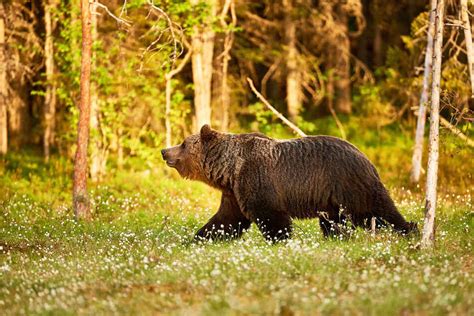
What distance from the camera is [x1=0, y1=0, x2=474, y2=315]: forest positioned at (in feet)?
22.6

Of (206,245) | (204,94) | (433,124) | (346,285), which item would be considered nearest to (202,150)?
(206,245)

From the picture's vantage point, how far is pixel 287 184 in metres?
10.6

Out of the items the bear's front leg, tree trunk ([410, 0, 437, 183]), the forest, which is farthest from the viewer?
tree trunk ([410, 0, 437, 183])

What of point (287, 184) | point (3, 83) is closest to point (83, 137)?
point (287, 184)

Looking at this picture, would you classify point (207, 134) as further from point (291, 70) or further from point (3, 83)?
point (291, 70)

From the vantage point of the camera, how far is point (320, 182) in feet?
34.0

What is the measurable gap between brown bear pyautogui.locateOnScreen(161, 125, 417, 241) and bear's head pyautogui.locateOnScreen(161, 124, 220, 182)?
2 cm

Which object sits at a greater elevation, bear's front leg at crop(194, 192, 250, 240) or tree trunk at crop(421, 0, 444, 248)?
tree trunk at crop(421, 0, 444, 248)

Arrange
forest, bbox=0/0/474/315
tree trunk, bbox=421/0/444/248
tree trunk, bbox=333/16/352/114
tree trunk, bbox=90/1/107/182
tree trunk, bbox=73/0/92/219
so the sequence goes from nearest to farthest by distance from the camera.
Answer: forest, bbox=0/0/474/315, tree trunk, bbox=421/0/444/248, tree trunk, bbox=73/0/92/219, tree trunk, bbox=90/1/107/182, tree trunk, bbox=333/16/352/114

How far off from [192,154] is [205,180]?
47 cm

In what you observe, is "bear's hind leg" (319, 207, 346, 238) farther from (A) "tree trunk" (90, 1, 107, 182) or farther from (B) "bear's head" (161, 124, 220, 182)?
(A) "tree trunk" (90, 1, 107, 182)

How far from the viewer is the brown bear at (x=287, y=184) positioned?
33.3 feet

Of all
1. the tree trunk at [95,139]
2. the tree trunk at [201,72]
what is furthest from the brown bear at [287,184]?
the tree trunk at [95,139]

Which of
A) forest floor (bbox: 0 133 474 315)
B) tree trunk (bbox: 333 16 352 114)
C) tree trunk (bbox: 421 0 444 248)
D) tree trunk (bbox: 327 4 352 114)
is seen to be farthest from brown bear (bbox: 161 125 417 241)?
tree trunk (bbox: 333 16 352 114)
